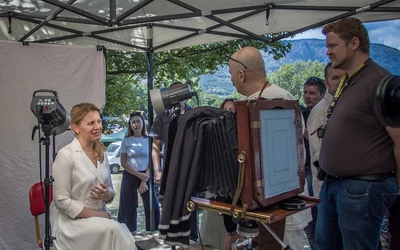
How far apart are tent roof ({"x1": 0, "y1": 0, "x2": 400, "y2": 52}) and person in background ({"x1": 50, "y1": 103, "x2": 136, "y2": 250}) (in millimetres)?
903

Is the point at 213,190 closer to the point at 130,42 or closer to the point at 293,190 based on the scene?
the point at 293,190

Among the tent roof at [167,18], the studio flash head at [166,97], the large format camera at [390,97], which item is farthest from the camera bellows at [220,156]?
the tent roof at [167,18]

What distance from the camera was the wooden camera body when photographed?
1.21m

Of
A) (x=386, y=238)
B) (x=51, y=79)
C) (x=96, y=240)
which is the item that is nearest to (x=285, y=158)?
(x=96, y=240)

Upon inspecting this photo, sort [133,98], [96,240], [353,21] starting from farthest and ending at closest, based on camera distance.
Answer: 1. [133,98]
2. [96,240]
3. [353,21]

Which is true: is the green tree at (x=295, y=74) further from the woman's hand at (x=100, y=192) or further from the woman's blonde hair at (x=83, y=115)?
the woman's hand at (x=100, y=192)

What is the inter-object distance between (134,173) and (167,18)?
2.00 m

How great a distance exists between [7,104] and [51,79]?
50 cm

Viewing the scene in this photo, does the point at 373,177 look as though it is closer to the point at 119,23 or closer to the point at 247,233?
the point at 247,233

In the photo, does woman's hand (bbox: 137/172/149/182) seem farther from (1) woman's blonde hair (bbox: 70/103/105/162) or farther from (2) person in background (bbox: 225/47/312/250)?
(2) person in background (bbox: 225/47/312/250)

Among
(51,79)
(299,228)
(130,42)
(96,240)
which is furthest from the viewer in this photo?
(130,42)

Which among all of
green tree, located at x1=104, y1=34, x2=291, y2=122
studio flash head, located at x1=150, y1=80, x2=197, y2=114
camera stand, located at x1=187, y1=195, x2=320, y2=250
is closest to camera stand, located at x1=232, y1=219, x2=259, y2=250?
camera stand, located at x1=187, y1=195, x2=320, y2=250

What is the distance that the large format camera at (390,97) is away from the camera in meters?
1.18

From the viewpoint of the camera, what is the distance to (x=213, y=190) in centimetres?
135
